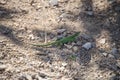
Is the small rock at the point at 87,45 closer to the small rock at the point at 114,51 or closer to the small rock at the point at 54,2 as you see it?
the small rock at the point at 114,51

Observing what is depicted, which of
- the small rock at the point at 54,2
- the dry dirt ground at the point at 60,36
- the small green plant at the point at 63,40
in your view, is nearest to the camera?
the dry dirt ground at the point at 60,36

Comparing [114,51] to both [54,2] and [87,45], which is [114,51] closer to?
[87,45]

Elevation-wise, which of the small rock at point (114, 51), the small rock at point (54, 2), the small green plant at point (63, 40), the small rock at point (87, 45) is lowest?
the small rock at point (114, 51)

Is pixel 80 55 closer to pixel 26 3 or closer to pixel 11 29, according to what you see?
pixel 11 29

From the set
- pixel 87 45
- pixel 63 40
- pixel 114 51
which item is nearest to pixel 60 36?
pixel 63 40

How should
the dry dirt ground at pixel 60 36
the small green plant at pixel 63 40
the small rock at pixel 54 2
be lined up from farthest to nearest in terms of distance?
the small rock at pixel 54 2, the small green plant at pixel 63 40, the dry dirt ground at pixel 60 36

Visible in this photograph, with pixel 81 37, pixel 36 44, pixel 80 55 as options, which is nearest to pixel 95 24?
pixel 81 37

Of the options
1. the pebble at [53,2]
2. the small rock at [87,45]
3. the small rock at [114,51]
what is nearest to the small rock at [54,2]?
the pebble at [53,2]

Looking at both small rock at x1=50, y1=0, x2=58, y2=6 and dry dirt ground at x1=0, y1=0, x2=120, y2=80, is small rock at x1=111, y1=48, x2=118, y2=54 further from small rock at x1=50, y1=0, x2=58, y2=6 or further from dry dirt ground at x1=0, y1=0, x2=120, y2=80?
small rock at x1=50, y1=0, x2=58, y2=6
